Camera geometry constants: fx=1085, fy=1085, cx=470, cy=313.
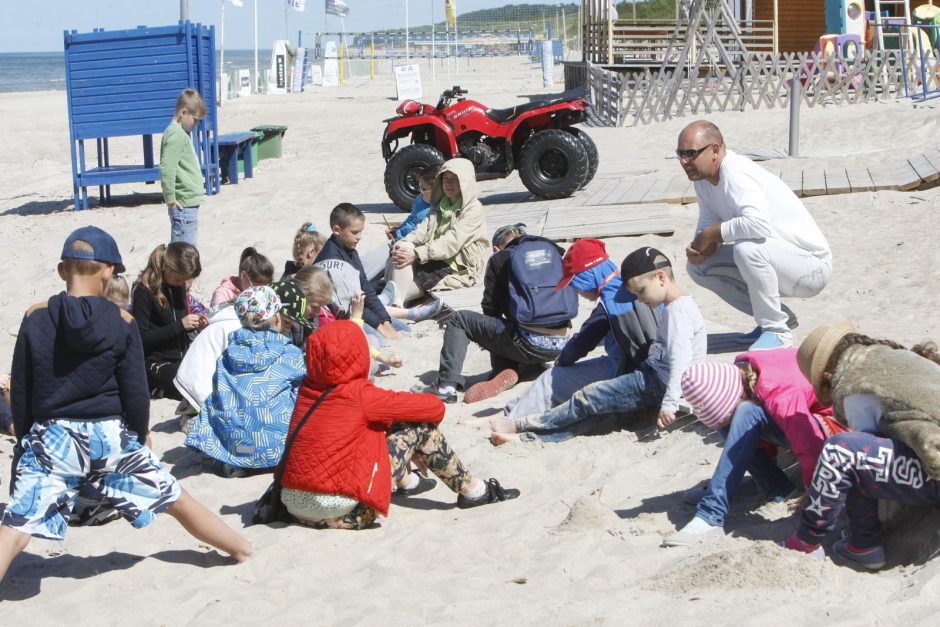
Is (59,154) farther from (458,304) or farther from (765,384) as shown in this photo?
(765,384)

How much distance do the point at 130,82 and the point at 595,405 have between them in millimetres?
10504

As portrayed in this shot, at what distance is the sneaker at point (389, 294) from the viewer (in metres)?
8.20

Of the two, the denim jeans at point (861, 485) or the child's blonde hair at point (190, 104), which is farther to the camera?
the child's blonde hair at point (190, 104)

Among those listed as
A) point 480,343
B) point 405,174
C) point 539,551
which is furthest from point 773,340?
point 405,174

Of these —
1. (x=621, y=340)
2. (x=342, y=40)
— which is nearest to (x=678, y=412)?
(x=621, y=340)

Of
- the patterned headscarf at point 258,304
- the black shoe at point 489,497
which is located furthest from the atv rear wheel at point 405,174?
the black shoe at point 489,497

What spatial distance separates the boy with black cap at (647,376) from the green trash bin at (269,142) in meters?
11.9

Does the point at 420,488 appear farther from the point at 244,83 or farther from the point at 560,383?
the point at 244,83

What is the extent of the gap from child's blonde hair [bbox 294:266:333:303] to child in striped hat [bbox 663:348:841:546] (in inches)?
95.1

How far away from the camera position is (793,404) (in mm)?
3822

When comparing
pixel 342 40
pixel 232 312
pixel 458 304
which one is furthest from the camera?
pixel 342 40

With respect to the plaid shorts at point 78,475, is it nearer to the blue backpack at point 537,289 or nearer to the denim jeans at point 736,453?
the denim jeans at point 736,453

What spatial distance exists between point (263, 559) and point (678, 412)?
2.09 meters

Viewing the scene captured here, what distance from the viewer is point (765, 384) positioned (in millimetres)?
3928
